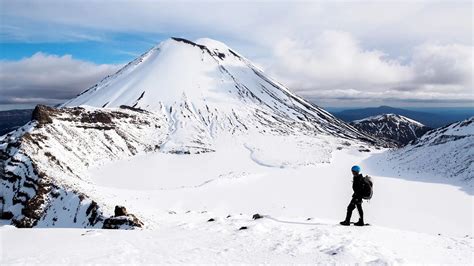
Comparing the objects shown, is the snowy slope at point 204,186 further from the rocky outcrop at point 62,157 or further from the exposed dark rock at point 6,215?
the exposed dark rock at point 6,215

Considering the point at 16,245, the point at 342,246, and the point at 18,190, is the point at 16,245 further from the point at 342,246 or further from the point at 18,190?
the point at 18,190

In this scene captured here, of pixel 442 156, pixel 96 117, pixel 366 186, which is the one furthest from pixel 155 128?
pixel 366 186

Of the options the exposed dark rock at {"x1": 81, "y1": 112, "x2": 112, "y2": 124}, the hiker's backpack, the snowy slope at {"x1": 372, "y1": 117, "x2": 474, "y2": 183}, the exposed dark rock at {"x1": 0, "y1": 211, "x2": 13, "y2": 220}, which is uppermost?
the exposed dark rock at {"x1": 81, "y1": 112, "x2": 112, "y2": 124}

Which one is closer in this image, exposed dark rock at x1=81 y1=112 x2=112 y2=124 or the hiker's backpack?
the hiker's backpack

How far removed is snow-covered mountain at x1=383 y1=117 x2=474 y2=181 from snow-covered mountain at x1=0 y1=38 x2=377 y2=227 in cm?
1468

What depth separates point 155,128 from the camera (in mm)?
96562

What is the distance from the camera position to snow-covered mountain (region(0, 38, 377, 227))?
35344 millimetres

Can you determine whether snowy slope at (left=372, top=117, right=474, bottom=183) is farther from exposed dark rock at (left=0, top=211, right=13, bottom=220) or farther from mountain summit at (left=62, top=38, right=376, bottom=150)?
exposed dark rock at (left=0, top=211, right=13, bottom=220)

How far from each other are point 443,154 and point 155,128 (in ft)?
219

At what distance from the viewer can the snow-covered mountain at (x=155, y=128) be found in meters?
35.3

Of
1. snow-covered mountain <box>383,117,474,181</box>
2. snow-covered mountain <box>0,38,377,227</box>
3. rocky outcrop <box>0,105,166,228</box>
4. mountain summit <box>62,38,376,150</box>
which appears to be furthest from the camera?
mountain summit <box>62,38,376,150</box>

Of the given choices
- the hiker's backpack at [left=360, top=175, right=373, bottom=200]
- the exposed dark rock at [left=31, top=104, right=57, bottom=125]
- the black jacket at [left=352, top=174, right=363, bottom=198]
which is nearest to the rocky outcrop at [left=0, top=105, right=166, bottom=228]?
the exposed dark rock at [left=31, top=104, right=57, bottom=125]

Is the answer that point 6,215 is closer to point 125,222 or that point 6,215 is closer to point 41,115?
point 125,222

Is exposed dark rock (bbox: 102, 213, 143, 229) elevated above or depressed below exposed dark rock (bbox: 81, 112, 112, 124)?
below
